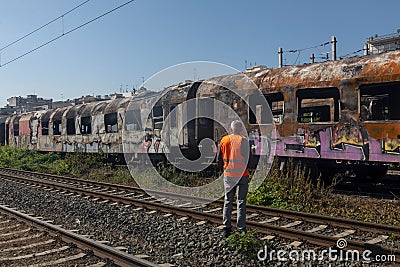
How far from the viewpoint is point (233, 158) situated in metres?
6.21

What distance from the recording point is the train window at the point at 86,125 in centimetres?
1881

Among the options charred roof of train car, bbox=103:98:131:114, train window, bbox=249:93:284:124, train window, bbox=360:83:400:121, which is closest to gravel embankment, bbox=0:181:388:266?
train window, bbox=249:93:284:124

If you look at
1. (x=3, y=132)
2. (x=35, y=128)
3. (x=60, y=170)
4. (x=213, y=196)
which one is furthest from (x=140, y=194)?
(x=3, y=132)

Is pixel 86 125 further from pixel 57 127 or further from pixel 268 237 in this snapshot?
pixel 268 237

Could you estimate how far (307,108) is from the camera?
12789mm

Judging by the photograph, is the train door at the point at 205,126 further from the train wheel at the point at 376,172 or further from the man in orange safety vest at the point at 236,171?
the man in orange safety vest at the point at 236,171

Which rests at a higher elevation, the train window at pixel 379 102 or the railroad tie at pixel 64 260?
the train window at pixel 379 102

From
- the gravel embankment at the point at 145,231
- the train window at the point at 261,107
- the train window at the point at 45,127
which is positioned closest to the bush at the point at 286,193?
the train window at the point at 261,107

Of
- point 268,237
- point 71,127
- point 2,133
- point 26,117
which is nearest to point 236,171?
point 268,237

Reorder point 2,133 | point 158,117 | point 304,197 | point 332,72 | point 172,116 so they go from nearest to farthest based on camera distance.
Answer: point 304,197, point 332,72, point 172,116, point 158,117, point 2,133

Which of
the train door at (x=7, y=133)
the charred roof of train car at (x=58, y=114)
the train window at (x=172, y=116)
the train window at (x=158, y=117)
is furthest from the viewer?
the train door at (x=7, y=133)

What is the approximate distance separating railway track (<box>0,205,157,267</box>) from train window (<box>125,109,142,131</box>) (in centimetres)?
770

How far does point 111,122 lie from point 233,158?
12.0 metres

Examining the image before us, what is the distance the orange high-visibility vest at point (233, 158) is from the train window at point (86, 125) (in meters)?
13.5
